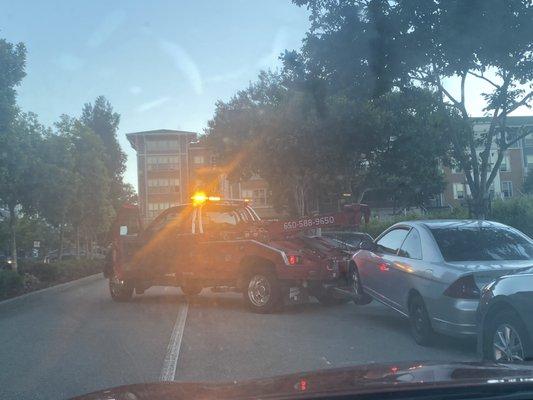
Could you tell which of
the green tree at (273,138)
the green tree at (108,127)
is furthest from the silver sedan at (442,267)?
the green tree at (108,127)

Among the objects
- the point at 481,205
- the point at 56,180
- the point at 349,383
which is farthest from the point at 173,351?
the point at 56,180

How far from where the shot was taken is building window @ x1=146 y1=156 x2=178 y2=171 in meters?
58.6

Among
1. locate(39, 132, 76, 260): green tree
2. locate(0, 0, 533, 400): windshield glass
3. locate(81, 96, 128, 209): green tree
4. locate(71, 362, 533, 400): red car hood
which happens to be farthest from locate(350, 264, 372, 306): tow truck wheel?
locate(81, 96, 128, 209): green tree

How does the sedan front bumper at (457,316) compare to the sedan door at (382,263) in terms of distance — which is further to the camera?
the sedan door at (382,263)

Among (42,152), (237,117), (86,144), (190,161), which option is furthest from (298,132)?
(190,161)

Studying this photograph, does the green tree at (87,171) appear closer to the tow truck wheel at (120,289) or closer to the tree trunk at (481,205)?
the tow truck wheel at (120,289)

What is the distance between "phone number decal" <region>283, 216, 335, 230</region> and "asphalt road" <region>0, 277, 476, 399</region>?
1579mm

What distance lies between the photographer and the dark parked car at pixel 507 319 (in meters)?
5.68

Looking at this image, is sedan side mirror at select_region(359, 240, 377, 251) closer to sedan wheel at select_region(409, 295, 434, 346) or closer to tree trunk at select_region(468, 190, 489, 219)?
sedan wheel at select_region(409, 295, 434, 346)

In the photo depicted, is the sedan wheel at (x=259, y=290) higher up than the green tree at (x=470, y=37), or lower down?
Answer: lower down

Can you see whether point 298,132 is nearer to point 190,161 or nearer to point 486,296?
point 486,296

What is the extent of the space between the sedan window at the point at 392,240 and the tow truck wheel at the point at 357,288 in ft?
2.98

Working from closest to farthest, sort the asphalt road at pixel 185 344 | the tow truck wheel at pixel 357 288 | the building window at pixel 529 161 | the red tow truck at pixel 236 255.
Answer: the asphalt road at pixel 185 344
the tow truck wheel at pixel 357 288
the red tow truck at pixel 236 255
the building window at pixel 529 161

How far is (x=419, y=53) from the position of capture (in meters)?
12.9
